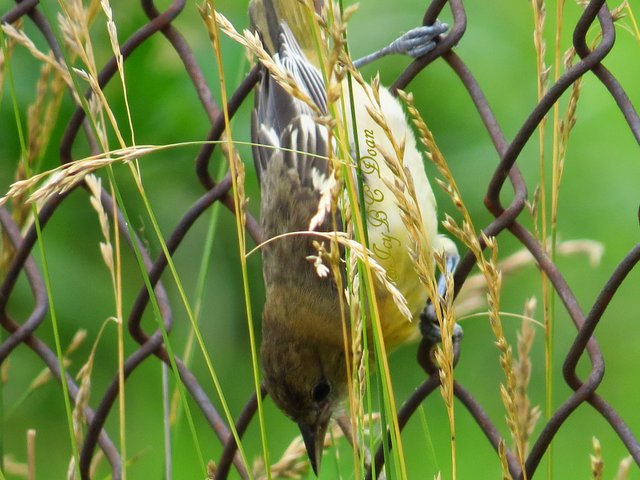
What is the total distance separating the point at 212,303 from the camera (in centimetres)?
396

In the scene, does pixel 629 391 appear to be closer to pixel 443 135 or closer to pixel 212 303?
pixel 443 135

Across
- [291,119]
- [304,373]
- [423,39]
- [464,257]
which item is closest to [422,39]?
[423,39]

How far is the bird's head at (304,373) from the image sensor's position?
2785 mm

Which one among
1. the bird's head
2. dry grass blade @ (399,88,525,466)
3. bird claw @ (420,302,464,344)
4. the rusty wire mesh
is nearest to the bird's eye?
the bird's head

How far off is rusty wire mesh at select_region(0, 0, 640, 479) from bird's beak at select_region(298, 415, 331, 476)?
34cm

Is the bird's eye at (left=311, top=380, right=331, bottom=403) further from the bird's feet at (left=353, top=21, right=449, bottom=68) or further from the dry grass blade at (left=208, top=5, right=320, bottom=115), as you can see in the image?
the dry grass blade at (left=208, top=5, right=320, bottom=115)

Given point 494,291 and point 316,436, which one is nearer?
point 494,291

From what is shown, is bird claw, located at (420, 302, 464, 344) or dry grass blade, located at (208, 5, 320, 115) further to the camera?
bird claw, located at (420, 302, 464, 344)

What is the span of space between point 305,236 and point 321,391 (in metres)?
0.44

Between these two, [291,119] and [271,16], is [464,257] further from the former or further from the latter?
[271,16]

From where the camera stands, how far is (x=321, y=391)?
2.88 metres

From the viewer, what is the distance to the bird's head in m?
2.79

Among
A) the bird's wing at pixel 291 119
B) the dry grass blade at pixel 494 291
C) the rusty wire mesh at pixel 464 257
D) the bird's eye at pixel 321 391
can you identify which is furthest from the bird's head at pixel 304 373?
the dry grass blade at pixel 494 291

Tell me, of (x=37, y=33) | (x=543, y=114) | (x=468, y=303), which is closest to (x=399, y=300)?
(x=543, y=114)
